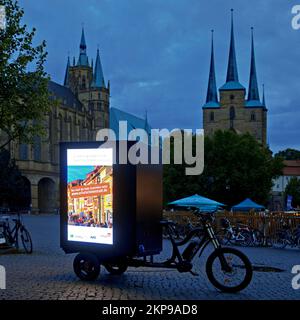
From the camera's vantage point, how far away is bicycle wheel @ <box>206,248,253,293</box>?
888cm

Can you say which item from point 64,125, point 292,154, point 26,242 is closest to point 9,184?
point 64,125

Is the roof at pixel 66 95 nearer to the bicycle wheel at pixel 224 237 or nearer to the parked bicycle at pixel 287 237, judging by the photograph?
the bicycle wheel at pixel 224 237

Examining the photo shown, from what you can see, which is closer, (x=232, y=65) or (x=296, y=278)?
(x=296, y=278)

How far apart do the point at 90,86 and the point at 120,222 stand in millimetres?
115161

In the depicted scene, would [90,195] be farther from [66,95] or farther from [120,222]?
[66,95]

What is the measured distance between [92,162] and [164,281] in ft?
8.42

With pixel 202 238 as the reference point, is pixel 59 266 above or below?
below

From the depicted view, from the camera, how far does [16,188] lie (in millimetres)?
69312

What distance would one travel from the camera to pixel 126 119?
13375cm

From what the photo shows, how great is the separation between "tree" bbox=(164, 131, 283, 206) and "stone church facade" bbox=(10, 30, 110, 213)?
17987 millimetres

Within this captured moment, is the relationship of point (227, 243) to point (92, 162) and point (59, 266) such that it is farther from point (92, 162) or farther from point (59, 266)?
point (92, 162)

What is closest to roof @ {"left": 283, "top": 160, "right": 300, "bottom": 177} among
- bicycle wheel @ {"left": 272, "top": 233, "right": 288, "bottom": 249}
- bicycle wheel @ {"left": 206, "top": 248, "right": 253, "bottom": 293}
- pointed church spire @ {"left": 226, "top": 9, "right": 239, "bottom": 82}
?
pointed church spire @ {"left": 226, "top": 9, "right": 239, "bottom": 82}

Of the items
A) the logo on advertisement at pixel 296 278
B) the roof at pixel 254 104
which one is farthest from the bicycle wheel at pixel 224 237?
the roof at pixel 254 104
